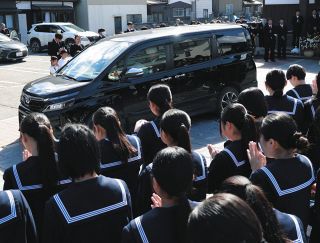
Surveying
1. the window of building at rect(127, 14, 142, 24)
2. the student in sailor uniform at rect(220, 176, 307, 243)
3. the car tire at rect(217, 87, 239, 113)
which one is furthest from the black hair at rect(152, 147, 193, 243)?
the window of building at rect(127, 14, 142, 24)

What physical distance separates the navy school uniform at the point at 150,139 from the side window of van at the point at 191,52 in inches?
154

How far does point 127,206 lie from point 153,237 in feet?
1.63

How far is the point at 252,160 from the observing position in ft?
9.77

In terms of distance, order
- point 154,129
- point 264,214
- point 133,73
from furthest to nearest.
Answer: point 133,73
point 154,129
point 264,214

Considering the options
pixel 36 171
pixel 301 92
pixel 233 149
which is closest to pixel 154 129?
pixel 233 149

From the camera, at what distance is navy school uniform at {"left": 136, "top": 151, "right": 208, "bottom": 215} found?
2.96 meters

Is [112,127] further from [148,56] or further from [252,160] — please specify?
[148,56]

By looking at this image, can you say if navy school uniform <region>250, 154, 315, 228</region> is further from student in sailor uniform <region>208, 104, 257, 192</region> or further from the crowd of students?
student in sailor uniform <region>208, 104, 257, 192</region>

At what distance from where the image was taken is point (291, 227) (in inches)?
81.9

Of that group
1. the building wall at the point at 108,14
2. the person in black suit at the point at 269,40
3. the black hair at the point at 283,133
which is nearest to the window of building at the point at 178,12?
the building wall at the point at 108,14

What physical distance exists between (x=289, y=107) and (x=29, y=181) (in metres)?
3.07

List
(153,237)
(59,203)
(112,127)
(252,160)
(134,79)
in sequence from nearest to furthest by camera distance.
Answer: (153,237) → (59,203) → (252,160) → (112,127) → (134,79)

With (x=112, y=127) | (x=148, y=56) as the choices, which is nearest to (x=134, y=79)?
(x=148, y=56)

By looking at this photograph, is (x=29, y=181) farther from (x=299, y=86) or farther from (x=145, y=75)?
(x=145, y=75)
